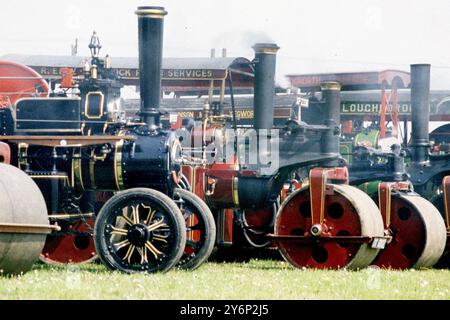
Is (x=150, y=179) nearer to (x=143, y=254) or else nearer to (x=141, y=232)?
(x=141, y=232)

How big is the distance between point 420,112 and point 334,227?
3.21 meters

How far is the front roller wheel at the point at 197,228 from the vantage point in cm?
848

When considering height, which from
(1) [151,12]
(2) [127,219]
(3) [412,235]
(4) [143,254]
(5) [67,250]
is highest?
(1) [151,12]

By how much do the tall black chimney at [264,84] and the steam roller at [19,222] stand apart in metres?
3.30

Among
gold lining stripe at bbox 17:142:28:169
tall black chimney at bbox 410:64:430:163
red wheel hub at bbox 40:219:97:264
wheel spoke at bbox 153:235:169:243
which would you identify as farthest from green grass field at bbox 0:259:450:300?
tall black chimney at bbox 410:64:430:163

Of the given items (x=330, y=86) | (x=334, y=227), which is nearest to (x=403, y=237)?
(x=334, y=227)

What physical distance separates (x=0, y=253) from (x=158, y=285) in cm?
108

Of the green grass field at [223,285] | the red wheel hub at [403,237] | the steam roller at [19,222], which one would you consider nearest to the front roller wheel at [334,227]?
the green grass field at [223,285]

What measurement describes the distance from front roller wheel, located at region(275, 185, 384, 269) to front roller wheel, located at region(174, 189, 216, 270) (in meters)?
1.01

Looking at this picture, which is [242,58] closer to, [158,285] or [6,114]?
A: [6,114]

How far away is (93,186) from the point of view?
8.62 metres

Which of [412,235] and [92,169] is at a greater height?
[92,169]

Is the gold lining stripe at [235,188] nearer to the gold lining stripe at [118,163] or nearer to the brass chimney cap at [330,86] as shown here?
the brass chimney cap at [330,86]

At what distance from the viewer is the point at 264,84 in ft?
32.9
